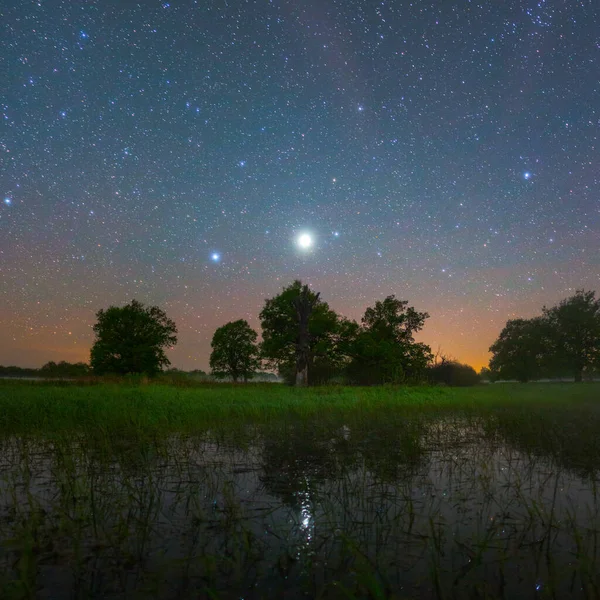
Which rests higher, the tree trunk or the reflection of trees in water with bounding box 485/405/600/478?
the tree trunk

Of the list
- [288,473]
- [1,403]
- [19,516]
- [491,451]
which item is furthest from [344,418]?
[1,403]

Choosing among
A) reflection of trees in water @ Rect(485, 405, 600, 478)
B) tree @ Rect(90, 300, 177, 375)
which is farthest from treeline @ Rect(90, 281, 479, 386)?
reflection of trees in water @ Rect(485, 405, 600, 478)

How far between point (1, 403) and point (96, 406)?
3.07 m

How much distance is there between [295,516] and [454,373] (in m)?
54.0

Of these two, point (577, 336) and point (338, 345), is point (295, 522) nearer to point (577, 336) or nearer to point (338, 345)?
point (338, 345)

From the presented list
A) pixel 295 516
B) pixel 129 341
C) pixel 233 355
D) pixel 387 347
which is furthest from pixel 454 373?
pixel 295 516

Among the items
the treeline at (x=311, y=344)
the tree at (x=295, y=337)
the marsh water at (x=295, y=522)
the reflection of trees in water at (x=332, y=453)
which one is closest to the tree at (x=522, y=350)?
the treeline at (x=311, y=344)

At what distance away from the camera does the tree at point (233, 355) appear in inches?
2328

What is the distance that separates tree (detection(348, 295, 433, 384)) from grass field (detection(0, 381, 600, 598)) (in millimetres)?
34054

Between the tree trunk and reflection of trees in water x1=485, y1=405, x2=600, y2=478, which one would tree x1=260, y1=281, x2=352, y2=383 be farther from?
reflection of trees in water x1=485, y1=405, x2=600, y2=478

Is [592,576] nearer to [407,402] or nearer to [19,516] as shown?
[19,516]

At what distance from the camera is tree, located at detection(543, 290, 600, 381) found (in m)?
57.7

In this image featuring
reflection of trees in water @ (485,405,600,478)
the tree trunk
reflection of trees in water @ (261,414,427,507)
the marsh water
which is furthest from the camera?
the tree trunk

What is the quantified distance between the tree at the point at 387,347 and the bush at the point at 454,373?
7525mm
